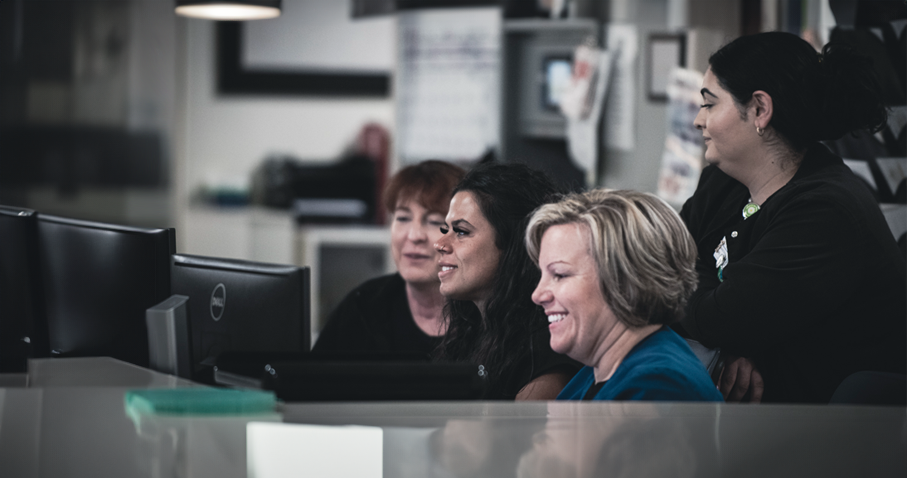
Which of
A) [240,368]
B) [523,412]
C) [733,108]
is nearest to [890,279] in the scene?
[733,108]

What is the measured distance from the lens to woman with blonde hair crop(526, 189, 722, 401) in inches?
57.9

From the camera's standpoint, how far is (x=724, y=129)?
1.98 meters

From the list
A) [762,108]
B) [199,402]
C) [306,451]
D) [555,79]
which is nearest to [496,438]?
[306,451]

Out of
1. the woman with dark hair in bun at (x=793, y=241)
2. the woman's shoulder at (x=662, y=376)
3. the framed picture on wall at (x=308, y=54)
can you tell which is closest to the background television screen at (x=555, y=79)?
the framed picture on wall at (x=308, y=54)

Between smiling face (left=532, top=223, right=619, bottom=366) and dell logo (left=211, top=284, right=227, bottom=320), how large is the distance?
657mm

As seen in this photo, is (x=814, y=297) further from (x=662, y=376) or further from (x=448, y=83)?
(x=448, y=83)

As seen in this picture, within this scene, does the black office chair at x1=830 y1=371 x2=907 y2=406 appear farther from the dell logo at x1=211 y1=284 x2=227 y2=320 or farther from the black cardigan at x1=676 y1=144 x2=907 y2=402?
the dell logo at x1=211 y1=284 x2=227 y2=320

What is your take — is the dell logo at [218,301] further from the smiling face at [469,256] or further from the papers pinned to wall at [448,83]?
the papers pinned to wall at [448,83]

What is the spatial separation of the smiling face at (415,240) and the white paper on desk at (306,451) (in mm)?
1299

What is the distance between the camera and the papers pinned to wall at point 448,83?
197 inches

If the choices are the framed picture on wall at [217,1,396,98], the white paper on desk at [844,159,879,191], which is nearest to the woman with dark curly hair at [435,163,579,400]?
the white paper on desk at [844,159,879,191]

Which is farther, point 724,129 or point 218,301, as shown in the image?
point 724,129

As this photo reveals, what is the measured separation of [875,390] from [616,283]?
499 mm

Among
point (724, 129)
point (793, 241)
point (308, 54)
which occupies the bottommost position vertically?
point (793, 241)
